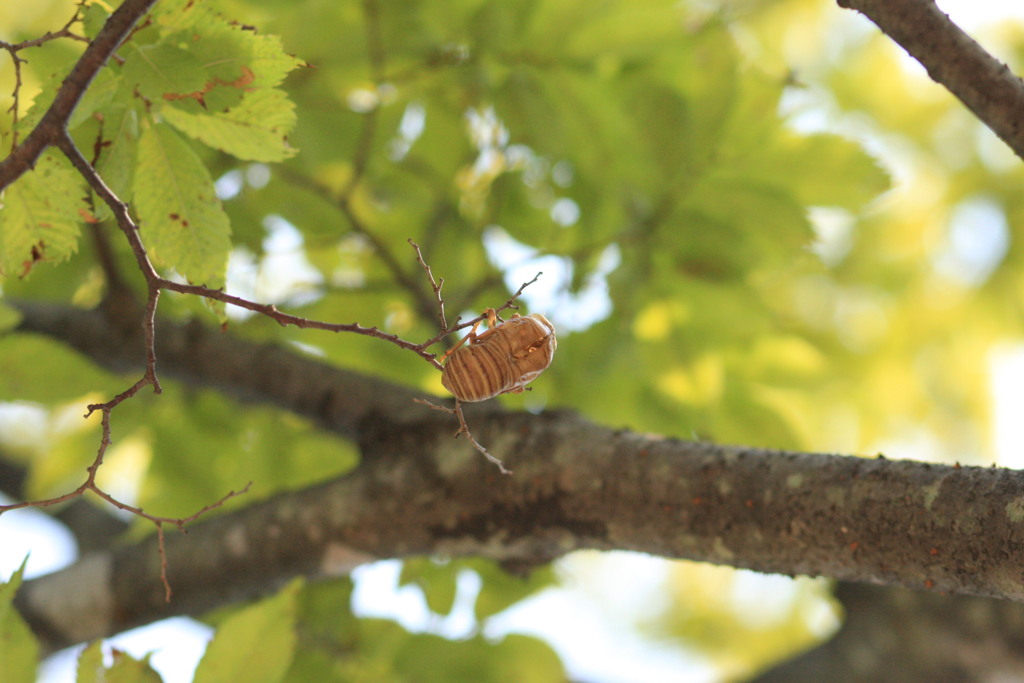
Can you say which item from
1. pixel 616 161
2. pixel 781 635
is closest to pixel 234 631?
pixel 616 161

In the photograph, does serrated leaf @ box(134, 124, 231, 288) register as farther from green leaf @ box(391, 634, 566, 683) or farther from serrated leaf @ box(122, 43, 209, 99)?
green leaf @ box(391, 634, 566, 683)

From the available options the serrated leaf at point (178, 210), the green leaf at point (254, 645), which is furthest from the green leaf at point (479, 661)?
the serrated leaf at point (178, 210)

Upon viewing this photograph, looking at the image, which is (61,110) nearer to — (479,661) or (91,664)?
(91,664)

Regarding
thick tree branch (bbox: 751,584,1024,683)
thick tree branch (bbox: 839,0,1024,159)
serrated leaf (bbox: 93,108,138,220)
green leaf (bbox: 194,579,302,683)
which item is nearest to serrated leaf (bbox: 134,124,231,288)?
serrated leaf (bbox: 93,108,138,220)

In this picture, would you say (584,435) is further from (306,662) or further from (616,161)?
(306,662)

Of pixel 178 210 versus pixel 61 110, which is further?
pixel 178 210

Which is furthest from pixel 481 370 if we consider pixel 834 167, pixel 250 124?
pixel 834 167

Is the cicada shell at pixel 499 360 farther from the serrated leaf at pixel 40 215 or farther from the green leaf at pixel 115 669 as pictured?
the green leaf at pixel 115 669
